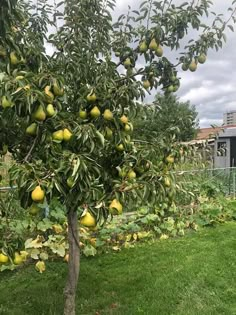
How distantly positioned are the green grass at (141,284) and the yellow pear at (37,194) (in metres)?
2.16

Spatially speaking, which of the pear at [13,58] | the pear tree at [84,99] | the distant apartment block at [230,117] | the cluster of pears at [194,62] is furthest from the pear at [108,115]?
the distant apartment block at [230,117]

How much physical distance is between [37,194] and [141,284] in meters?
2.73

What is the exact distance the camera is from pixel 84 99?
2869 mm

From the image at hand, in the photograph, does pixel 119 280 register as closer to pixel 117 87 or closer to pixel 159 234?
pixel 159 234

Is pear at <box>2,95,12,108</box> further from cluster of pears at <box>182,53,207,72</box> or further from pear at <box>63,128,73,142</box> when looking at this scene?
cluster of pears at <box>182,53,207,72</box>

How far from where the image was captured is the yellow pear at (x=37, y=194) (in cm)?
210

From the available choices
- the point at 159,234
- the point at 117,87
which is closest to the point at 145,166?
the point at 117,87

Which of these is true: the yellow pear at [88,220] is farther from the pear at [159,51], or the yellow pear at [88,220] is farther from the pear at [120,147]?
the pear at [159,51]

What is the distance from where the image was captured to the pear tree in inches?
87.3

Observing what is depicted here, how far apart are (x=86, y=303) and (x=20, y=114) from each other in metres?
2.52

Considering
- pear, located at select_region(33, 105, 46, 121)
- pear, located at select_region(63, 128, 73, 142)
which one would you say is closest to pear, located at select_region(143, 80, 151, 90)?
pear, located at select_region(63, 128, 73, 142)

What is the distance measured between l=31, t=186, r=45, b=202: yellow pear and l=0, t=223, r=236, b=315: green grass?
Answer: 7.08 feet

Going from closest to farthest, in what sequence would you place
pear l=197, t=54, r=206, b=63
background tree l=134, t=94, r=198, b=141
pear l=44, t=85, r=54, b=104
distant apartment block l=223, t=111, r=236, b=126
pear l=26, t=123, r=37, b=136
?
1. pear l=44, t=85, r=54, b=104
2. pear l=26, t=123, r=37, b=136
3. background tree l=134, t=94, r=198, b=141
4. pear l=197, t=54, r=206, b=63
5. distant apartment block l=223, t=111, r=236, b=126

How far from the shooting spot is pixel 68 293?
362 cm
